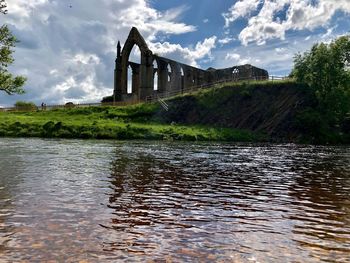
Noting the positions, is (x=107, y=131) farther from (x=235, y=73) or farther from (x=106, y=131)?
(x=235, y=73)

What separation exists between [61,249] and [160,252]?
5.85 ft

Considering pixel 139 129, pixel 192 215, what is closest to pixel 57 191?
pixel 192 215

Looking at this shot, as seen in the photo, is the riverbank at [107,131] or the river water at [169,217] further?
the riverbank at [107,131]

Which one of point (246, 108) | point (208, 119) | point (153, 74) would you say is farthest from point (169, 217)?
point (153, 74)

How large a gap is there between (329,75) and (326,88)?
7.04 ft

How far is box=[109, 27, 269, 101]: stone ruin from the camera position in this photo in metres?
81.6

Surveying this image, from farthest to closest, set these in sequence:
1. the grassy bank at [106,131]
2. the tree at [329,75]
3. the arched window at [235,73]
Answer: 1. the arched window at [235,73]
2. the tree at [329,75]
3. the grassy bank at [106,131]

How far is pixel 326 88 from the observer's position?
206ft

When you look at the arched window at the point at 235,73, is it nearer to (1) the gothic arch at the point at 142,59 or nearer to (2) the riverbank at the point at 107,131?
(1) the gothic arch at the point at 142,59

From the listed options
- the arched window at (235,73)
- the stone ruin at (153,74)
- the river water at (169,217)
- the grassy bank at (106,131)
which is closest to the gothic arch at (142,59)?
the stone ruin at (153,74)

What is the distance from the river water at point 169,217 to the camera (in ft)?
23.0

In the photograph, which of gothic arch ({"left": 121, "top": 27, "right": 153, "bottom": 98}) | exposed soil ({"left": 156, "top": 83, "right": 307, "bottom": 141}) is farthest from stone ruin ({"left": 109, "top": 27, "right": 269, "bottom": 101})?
exposed soil ({"left": 156, "top": 83, "right": 307, "bottom": 141})

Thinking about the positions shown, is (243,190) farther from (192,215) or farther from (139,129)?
(139,129)

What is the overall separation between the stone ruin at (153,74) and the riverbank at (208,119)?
11.7 metres
